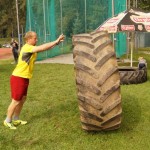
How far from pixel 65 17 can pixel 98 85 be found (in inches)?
780

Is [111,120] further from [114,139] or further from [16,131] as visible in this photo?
[16,131]

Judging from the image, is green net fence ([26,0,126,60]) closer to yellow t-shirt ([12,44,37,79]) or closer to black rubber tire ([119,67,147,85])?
black rubber tire ([119,67,147,85])

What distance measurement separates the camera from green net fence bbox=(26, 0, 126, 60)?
2134cm

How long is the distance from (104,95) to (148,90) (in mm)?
4520

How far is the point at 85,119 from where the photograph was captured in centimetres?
557

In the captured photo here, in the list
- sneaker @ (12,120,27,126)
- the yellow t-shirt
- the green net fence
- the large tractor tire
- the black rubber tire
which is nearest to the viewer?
the large tractor tire

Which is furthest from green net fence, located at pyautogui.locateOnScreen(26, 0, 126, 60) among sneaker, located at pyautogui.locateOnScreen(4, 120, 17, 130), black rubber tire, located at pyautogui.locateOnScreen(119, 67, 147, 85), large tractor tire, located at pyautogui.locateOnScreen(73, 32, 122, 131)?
large tractor tire, located at pyautogui.locateOnScreen(73, 32, 122, 131)

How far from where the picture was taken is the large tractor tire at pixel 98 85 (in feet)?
17.6

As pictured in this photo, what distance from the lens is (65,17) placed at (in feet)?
81.0

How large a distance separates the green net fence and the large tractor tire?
51.6 ft

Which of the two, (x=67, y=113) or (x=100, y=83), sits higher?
(x=100, y=83)

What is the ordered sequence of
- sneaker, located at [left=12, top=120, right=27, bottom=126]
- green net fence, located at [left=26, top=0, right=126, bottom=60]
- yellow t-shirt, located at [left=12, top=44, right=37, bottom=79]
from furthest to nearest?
green net fence, located at [left=26, top=0, right=126, bottom=60] → sneaker, located at [left=12, top=120, right=27, bottom=126] → yellow t-shirt, located at [left=12, top=44, right=37, bottom=79]

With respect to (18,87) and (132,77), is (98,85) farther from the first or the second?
(132,77)

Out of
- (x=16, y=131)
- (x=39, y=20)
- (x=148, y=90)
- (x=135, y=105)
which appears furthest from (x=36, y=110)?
(x=39, y=20)
